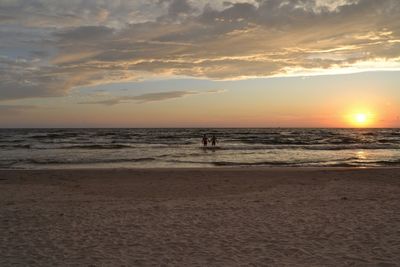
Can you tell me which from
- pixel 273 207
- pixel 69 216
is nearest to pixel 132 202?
pixel 69 216

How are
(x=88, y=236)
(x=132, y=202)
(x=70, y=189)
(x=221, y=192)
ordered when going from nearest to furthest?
(x=88, y=236)
(x=132, y=202)
(x=221, y=192)
(x=70, y=189)

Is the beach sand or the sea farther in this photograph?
the sea

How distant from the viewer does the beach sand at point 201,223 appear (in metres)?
6.04

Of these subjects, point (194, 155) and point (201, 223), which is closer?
point (201, 223)

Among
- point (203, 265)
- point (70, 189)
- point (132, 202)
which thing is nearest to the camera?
point (203, 265)

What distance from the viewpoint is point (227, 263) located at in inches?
227

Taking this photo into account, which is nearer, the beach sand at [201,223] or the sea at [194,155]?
the beach sand at [201,223]

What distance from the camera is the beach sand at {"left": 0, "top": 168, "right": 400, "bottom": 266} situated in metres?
6.04

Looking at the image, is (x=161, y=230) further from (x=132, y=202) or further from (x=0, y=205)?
(x=0, y=205)

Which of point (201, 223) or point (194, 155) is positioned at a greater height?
point (201, 223)

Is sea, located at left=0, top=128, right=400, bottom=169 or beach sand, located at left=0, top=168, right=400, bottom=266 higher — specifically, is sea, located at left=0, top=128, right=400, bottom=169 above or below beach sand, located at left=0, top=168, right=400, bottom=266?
below

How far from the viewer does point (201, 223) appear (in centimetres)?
800

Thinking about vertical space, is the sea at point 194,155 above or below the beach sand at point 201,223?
below

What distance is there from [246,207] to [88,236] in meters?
3.93
